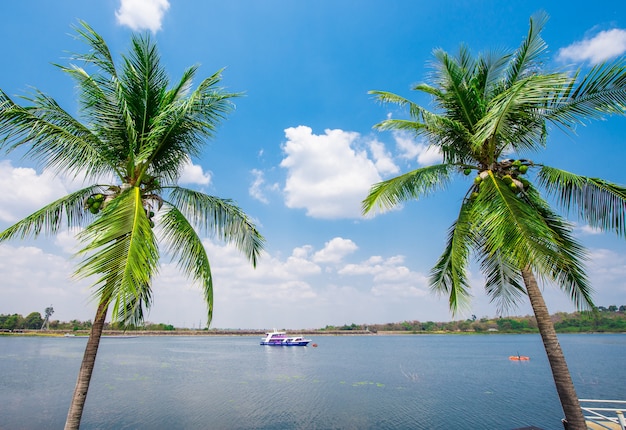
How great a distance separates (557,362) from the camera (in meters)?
7.02

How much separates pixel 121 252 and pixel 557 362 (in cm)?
834

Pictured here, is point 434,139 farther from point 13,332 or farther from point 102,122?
point 13,332

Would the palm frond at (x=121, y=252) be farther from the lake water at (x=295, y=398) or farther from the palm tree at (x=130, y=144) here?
the lake water at (x=295, y=398)

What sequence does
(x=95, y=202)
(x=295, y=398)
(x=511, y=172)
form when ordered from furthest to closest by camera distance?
(x=295, y=398), (x=511, y=172), (x=95, y=202)

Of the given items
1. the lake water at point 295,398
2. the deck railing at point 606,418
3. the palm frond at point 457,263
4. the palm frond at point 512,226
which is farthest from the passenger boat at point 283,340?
the palm frond at point 512,226

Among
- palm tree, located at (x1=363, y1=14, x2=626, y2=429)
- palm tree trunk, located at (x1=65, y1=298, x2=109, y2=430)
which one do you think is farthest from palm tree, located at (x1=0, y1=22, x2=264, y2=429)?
palm tree, located at (x1=363, y1=14, x2=626, y2=429)

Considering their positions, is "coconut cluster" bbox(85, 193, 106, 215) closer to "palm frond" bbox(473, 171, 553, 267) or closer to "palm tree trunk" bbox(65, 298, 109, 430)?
"palm tree trunk" bbox(65, 298, 109, 430)

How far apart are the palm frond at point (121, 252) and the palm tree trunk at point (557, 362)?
7.41 m

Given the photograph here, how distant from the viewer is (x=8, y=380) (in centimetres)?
3319

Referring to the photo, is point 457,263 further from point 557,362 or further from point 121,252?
point 121,252

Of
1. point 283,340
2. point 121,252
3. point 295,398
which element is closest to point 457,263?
point 121,252

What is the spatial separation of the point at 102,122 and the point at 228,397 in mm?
24383

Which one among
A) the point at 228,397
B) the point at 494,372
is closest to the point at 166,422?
the point at 228,397

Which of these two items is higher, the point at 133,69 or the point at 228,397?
the point at 133,69
